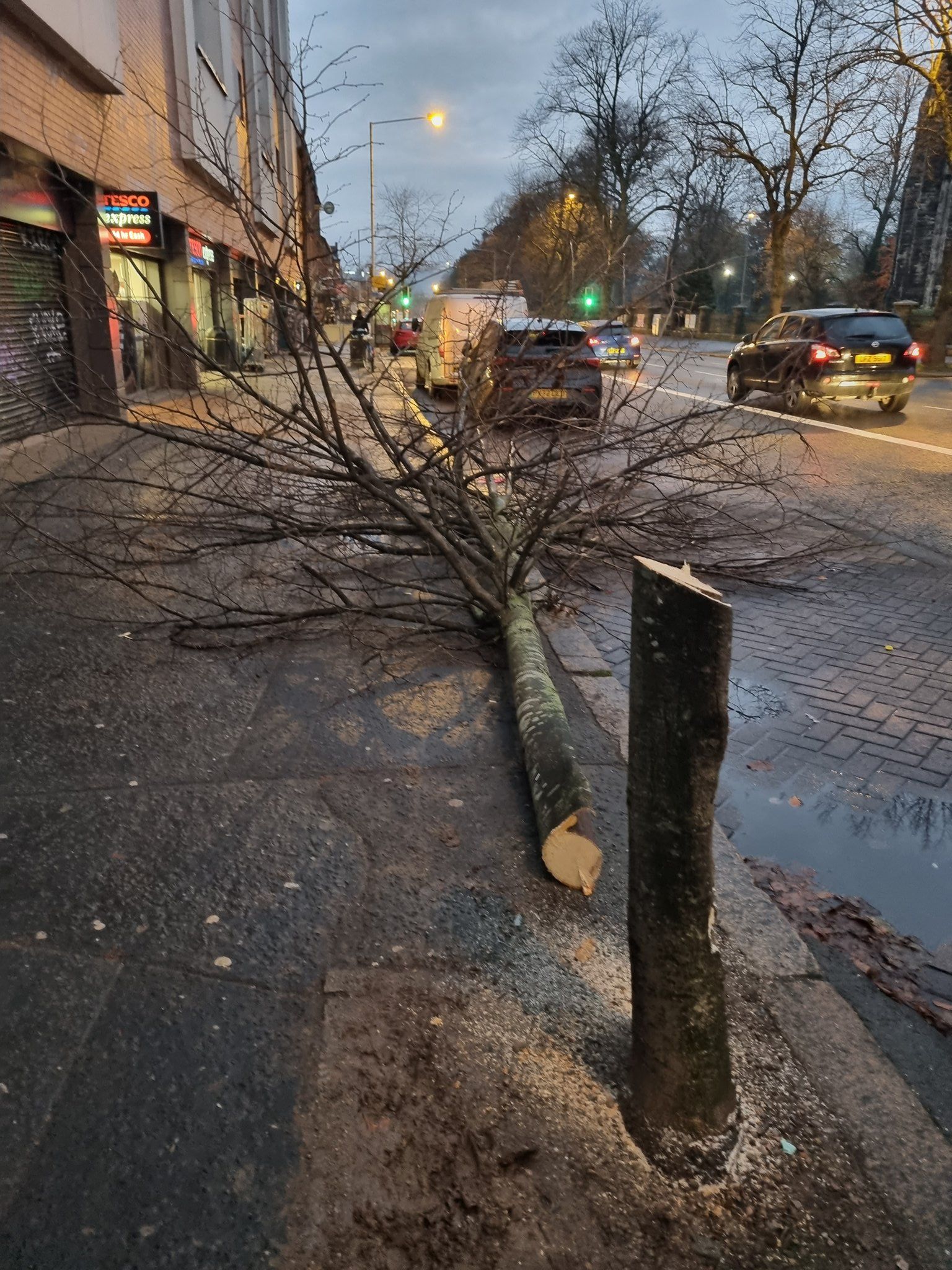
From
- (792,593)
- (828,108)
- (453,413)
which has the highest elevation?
(828,108)

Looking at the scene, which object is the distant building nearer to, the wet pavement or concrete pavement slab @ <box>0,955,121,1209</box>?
the wet pavement

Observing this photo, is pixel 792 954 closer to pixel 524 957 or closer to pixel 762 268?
pixel 524 957

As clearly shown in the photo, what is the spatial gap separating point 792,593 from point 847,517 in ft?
8.47

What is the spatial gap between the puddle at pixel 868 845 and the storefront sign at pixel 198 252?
18.3 meters

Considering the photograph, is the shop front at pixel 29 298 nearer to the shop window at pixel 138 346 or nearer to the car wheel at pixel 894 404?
the shop window at pixel 138 346

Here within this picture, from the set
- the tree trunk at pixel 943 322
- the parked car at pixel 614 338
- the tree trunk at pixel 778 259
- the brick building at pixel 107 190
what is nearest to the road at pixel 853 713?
the parked car at pixel 614 338

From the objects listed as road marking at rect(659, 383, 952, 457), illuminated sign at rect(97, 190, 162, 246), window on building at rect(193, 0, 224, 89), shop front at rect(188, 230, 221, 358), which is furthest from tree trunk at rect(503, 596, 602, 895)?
window on building at rect(193, 0, 224, 89)

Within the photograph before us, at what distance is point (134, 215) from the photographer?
14656 mm

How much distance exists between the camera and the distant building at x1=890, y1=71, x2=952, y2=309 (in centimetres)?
4866

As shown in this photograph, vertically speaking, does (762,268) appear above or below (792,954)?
above

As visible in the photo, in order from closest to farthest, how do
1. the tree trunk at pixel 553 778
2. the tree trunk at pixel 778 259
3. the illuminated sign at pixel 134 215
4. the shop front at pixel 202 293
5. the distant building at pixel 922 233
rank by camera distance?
the tree trunk at pixel 553 778 < the illuminated sign at pixel 134 215 < the shop front at pixel 202 293 < the tree trunk at pixel 778 259 < the distant building at pixel 922 233

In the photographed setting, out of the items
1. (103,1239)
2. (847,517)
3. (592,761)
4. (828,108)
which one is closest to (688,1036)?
(103,1239)

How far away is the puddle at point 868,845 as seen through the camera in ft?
10.9

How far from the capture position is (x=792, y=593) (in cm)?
660
